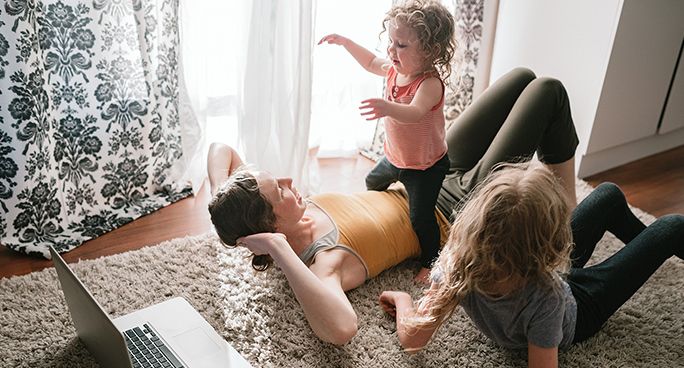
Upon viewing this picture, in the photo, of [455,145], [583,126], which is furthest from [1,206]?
[583,126]

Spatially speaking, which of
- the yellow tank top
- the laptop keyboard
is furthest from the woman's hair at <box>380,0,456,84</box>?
the laptop keyboard

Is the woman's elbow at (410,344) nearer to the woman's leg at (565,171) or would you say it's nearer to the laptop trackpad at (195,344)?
the laptop trackpad at (195,344)

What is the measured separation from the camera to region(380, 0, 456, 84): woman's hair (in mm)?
1711

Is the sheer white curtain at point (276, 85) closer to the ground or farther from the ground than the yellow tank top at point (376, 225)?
farther from the ground

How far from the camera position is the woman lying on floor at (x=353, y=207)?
1489 millimetres

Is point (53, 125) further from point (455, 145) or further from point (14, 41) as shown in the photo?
point (455, 145)

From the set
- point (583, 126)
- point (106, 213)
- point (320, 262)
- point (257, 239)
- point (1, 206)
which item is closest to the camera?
point (257, 239)

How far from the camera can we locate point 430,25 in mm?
1720

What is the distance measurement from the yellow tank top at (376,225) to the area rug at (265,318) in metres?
0.10

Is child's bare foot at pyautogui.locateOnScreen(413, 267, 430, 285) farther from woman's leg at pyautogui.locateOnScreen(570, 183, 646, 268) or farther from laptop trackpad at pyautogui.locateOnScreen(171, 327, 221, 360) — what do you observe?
laptop trackpad at pyautogui.locateOnScreen(171, 327, 221, 360)

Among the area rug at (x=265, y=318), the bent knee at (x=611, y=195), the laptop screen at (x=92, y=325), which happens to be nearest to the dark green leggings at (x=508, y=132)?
the bent knee at (x=611, y=195)

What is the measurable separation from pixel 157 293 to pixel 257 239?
0.43 metres

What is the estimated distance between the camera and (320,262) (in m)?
1.62

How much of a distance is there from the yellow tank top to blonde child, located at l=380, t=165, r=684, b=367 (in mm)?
130
